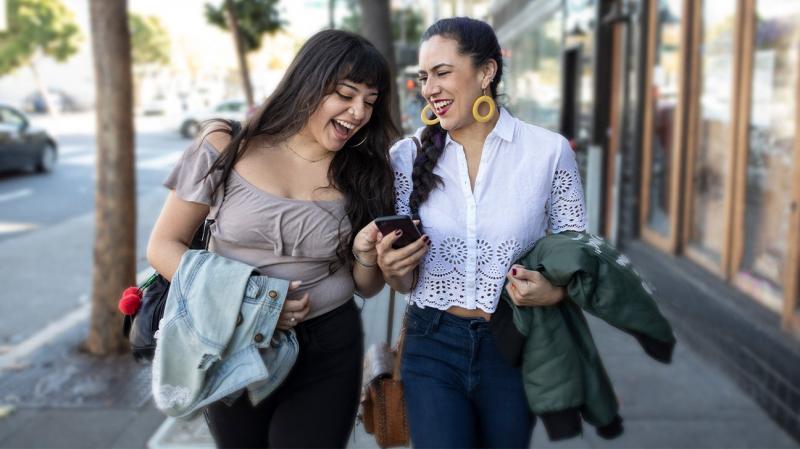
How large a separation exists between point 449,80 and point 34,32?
47177 mm

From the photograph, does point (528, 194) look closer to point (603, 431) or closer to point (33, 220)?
point (603, 431)

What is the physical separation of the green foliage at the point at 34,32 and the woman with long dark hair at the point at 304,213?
4520cm

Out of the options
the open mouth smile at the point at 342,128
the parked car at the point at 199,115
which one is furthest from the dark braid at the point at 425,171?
the parked car at the point at 199,115

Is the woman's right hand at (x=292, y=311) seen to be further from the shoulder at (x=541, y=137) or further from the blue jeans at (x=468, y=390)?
the shoulder at (x=541, y=137)

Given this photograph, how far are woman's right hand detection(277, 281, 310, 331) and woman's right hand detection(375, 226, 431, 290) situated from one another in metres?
0.25

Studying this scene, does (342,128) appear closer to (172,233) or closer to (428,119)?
(428,119)

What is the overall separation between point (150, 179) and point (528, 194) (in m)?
16.4

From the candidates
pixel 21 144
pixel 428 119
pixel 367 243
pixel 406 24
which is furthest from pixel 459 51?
pixel 406 24

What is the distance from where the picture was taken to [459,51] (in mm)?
2408

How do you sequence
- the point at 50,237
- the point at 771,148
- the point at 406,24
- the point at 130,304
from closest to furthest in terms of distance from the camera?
the point at 130,304, the point at 771,148, the point at 50,237, the point at 406,24

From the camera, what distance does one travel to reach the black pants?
7.84 ft

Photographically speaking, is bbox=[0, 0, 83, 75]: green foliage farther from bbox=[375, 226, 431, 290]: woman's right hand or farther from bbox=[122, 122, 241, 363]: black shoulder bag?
bbox=[375, 226, 431, 290]: woman's right hand

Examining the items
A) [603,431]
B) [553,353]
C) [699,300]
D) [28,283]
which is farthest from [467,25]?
[28,283]

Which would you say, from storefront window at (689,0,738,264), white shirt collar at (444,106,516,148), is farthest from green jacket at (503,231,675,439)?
storefront window at (689,0,738,264)
